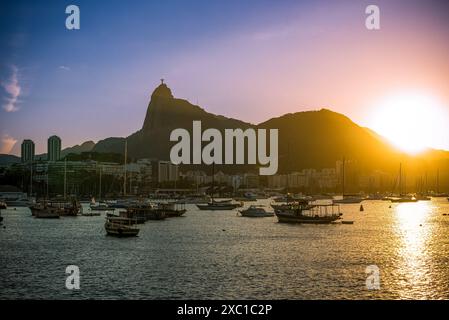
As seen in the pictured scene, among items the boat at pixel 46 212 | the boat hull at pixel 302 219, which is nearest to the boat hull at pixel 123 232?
the boat hull at pixel 302 219

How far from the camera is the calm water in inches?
910

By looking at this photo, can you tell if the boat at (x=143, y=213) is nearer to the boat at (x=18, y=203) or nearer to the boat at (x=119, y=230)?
the boat at (x=119, y=230)

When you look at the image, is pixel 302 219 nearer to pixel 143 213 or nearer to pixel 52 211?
pixel 143 213

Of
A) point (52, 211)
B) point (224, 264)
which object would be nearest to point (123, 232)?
point (224, 264)

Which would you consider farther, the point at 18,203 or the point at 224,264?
the point at 18,203

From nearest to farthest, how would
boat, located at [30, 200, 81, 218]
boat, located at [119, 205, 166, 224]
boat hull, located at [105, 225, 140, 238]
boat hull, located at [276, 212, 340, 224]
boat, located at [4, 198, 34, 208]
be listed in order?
1. boat hull, located at [105, 225, 140, 238]
2. boat hull, located at [276, 212, 340, 224]
3. boat, located at [119, 205, 166, 224]
4. boat, located at [30, 200, 81, 218]
5. boat, located at [4, 198, 34, 208]

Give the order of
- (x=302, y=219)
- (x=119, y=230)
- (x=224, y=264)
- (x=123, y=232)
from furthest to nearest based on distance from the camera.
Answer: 1. (x=302, y=219)
2. (x=119, y=230)
3. (x=123, y=232)
4. (x=224, y=264)

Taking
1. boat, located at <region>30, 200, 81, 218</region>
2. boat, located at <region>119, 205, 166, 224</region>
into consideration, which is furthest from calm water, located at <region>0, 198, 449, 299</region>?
boat, located at <region>30, 200, 81, 218</region>

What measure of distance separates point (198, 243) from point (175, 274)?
617 inches

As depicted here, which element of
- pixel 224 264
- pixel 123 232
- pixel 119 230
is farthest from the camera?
pixel 119 230

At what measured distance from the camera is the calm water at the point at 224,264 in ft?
75.9

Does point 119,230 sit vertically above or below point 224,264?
above

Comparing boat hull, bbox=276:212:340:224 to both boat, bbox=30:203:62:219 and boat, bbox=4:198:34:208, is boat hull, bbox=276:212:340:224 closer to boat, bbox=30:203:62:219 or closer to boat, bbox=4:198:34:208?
boat, bbox=30:203:62:219

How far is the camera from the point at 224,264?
30.8m
